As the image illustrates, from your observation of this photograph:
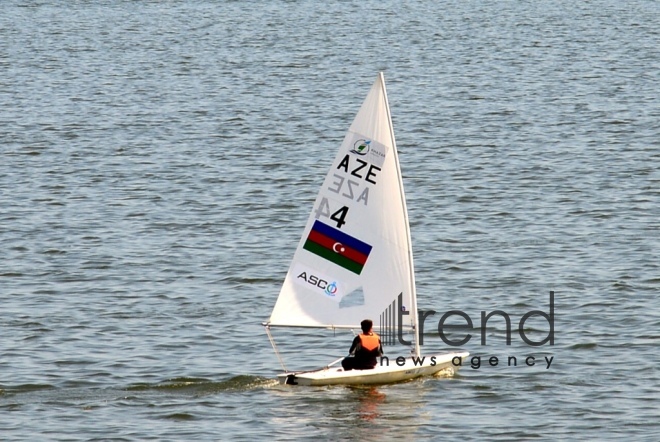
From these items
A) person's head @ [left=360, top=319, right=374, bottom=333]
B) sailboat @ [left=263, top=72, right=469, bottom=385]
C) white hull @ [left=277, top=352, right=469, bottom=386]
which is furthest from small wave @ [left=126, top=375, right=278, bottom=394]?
person's head @ [left=360, top=319, right=374, bottom=333]

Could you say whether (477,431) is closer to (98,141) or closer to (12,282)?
(12,282)

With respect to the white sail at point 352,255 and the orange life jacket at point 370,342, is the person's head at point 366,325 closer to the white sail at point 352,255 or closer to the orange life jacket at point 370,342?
the orange life jacket at point 370,342

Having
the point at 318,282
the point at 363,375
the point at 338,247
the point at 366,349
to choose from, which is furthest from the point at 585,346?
the point at 318,282

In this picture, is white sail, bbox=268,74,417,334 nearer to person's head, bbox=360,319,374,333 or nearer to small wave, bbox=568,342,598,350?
person's head, bbox=360,319,374,333

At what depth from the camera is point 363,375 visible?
1308 inches

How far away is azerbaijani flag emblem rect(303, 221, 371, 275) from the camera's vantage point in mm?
34125

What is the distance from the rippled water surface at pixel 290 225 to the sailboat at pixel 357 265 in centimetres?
151

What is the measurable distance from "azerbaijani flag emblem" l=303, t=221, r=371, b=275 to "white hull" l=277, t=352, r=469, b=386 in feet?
8.34

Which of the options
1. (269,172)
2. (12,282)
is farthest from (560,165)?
(12,282)

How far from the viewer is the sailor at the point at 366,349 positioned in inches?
1296

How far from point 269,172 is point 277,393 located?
99.1 ft

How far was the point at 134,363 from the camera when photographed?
36469 millimetres

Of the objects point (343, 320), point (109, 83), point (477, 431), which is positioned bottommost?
point (477, 431)

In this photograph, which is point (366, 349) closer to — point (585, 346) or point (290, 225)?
point (585, 346)
